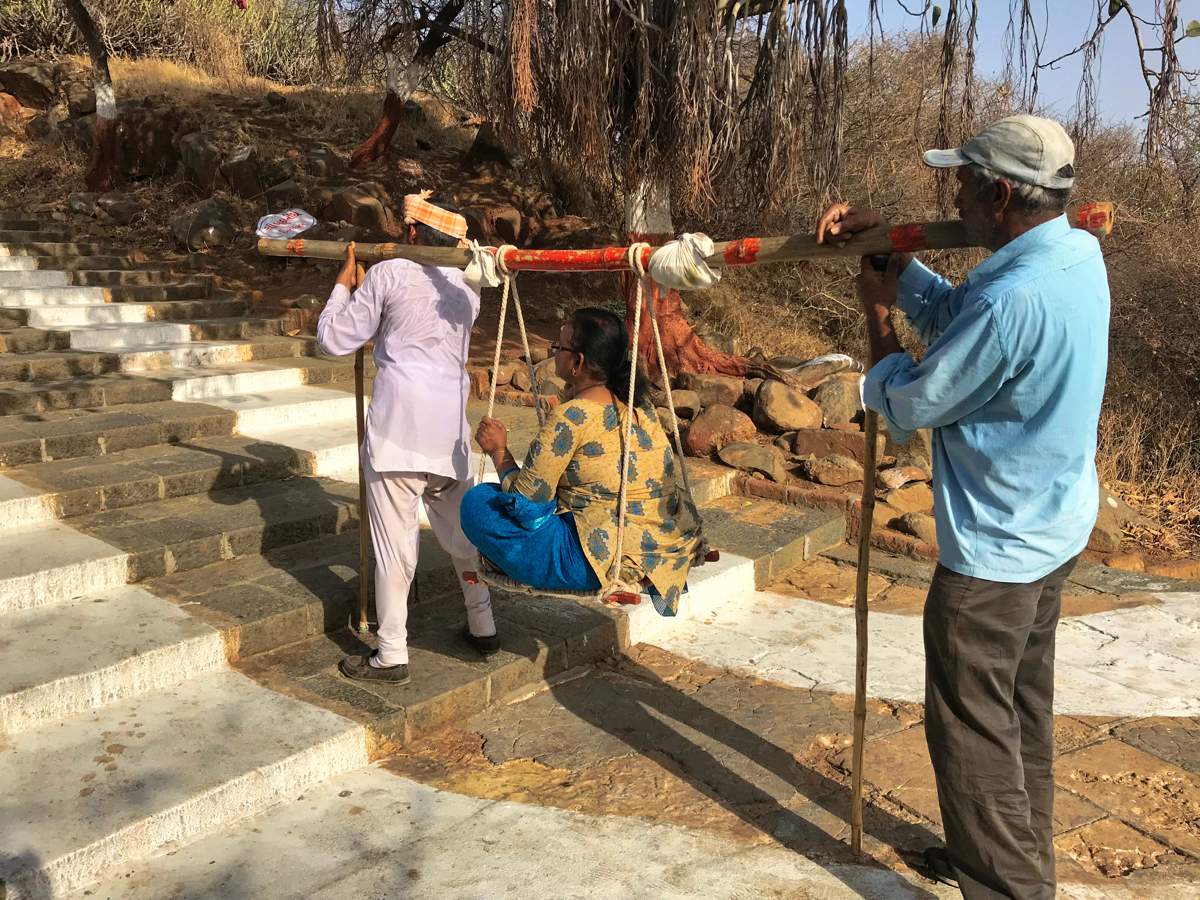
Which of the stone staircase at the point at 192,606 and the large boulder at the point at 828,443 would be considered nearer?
the stone staircase at the point at 192,606

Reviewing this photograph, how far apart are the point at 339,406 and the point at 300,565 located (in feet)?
8.82

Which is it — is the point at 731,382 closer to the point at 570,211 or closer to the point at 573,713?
the point at 573,713

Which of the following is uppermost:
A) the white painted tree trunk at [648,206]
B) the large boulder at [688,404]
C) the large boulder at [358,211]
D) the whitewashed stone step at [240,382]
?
the large boulder at [358,211]

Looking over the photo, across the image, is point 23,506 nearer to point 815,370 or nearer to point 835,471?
point 835,471

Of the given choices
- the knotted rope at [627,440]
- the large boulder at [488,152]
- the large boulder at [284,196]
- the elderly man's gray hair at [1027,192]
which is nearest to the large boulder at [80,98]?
the large boulder at [284,196]

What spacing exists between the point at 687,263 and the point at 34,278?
7.98 m

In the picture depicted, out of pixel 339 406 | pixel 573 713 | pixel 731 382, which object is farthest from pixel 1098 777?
pixel 339 406

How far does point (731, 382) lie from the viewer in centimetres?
784

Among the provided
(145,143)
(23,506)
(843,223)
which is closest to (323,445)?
(23,506)

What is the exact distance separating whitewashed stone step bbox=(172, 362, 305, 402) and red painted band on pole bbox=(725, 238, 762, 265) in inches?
198

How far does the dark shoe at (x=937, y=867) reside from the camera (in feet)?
9.95

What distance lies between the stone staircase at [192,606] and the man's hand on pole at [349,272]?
1439mm

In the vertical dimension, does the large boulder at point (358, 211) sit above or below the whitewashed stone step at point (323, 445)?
above

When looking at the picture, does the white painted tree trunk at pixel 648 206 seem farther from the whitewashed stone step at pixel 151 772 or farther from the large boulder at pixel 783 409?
the whitewashed stone step at pixel 151 772
